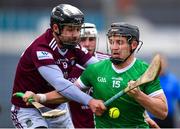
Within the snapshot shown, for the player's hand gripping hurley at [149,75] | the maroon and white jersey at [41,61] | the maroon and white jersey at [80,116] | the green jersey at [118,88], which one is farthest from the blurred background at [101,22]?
the player's hand gripping hurley at [149,75]

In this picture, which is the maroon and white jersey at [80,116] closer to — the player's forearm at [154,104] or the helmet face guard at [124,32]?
the helmet face guard at [124,32]

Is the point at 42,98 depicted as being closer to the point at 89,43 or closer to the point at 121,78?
the point at 121,78

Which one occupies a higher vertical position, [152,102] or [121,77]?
[121,77]

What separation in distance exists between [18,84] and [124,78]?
120 centimetres

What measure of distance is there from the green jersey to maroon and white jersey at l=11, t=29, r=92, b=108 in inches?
17.5

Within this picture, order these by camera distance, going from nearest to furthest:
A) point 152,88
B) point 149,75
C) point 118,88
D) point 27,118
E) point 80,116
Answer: point 149,75 < point 152,88 < point 118,88 < point 27,118 < point 80,116

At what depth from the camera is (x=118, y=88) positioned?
768 cm

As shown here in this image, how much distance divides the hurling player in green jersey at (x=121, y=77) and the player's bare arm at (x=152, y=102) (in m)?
0.09

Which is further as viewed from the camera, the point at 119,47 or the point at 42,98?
the point at 42,98

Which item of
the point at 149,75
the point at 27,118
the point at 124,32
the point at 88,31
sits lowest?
the point at 27,118

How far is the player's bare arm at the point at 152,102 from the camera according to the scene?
730 centimetres

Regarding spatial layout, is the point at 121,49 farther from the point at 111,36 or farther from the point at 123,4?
the point at 123,4

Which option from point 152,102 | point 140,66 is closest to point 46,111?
point 140,66

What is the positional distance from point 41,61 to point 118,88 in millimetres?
820
